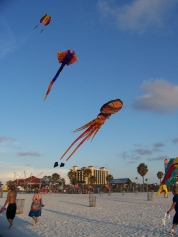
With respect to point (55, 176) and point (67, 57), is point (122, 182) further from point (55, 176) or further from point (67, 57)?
point (67, 57)

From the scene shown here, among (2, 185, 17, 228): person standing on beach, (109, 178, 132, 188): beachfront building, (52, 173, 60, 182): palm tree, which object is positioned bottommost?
(2, 185, 17, 228): person standing on beach

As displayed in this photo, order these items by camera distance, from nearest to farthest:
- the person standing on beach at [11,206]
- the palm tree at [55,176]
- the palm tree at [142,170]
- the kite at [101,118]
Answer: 1. the person standing on beach at [11,206]
2. the kite at [101,118]
3. the palm tree at [142,170]
4. the palm tree at [55,176]

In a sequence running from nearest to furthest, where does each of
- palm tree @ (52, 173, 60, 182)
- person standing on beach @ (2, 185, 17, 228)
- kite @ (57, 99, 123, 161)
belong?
person standing on beach @ (2, 185, 17, 228) < kite @ (57, 99, 123, 161) < palm tree @ (52, 173, 60, 182)

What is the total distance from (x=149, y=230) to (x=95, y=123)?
21.0ft

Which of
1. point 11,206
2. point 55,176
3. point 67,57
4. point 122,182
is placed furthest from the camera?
point 55,176

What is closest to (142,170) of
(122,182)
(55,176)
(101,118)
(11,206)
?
(122,182)

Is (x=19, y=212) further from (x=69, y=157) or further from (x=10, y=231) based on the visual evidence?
(x=10, y=231)

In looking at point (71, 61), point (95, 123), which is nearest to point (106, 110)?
point (95, 123)

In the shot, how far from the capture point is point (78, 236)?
26.9 ft

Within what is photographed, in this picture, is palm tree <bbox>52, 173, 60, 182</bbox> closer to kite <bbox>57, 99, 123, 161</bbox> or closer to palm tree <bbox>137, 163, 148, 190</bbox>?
palm tree <bbox>137, 163, 148, 190</bbox>

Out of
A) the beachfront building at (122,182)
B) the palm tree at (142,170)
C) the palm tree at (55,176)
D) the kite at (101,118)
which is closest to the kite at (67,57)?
the kite at (101,118)

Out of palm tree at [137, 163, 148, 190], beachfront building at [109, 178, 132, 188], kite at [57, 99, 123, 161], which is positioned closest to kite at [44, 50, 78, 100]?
kite at [57, 99, 123, 161]

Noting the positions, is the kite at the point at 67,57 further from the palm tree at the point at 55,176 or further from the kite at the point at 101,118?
the palm tree at the point at 55,176

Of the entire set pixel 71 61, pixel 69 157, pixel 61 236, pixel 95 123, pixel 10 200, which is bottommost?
pixel 61 236
